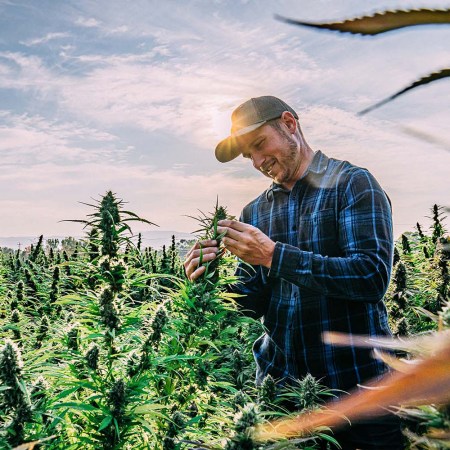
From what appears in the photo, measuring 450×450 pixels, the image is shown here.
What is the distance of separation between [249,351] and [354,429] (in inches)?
101

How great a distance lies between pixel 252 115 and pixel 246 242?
4.02 ft

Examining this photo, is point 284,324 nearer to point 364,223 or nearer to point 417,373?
point 364,223

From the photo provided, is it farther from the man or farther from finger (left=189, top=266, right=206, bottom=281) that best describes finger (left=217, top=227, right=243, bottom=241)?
finger (left=189, top=266, right=206, bottom=281)

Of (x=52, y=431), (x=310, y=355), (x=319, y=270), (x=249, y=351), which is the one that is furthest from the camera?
(x=249, y=351)

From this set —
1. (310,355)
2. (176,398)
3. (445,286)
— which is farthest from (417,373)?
(445,286)

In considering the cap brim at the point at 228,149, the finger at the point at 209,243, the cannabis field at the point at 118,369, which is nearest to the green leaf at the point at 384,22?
the cannabis field at the point at 118,369

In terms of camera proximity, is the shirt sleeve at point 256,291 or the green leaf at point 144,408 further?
the shirt sleeve at point 256,291

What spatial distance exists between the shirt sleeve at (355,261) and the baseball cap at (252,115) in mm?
850

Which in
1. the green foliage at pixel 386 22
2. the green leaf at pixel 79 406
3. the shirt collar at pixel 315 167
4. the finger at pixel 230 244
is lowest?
the green leaf at pixel 79 406

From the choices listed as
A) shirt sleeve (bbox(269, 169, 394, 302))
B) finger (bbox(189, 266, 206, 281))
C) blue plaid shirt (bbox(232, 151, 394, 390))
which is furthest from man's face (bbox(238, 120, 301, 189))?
finger (bbox(189, 266, 206, 281))

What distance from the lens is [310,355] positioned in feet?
7.87

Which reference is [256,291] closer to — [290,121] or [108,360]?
[290,121]

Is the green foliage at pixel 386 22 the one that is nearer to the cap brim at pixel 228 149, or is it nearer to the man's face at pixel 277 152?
the man's face at pixel 277 152

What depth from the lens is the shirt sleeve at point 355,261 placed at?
2123 mm
